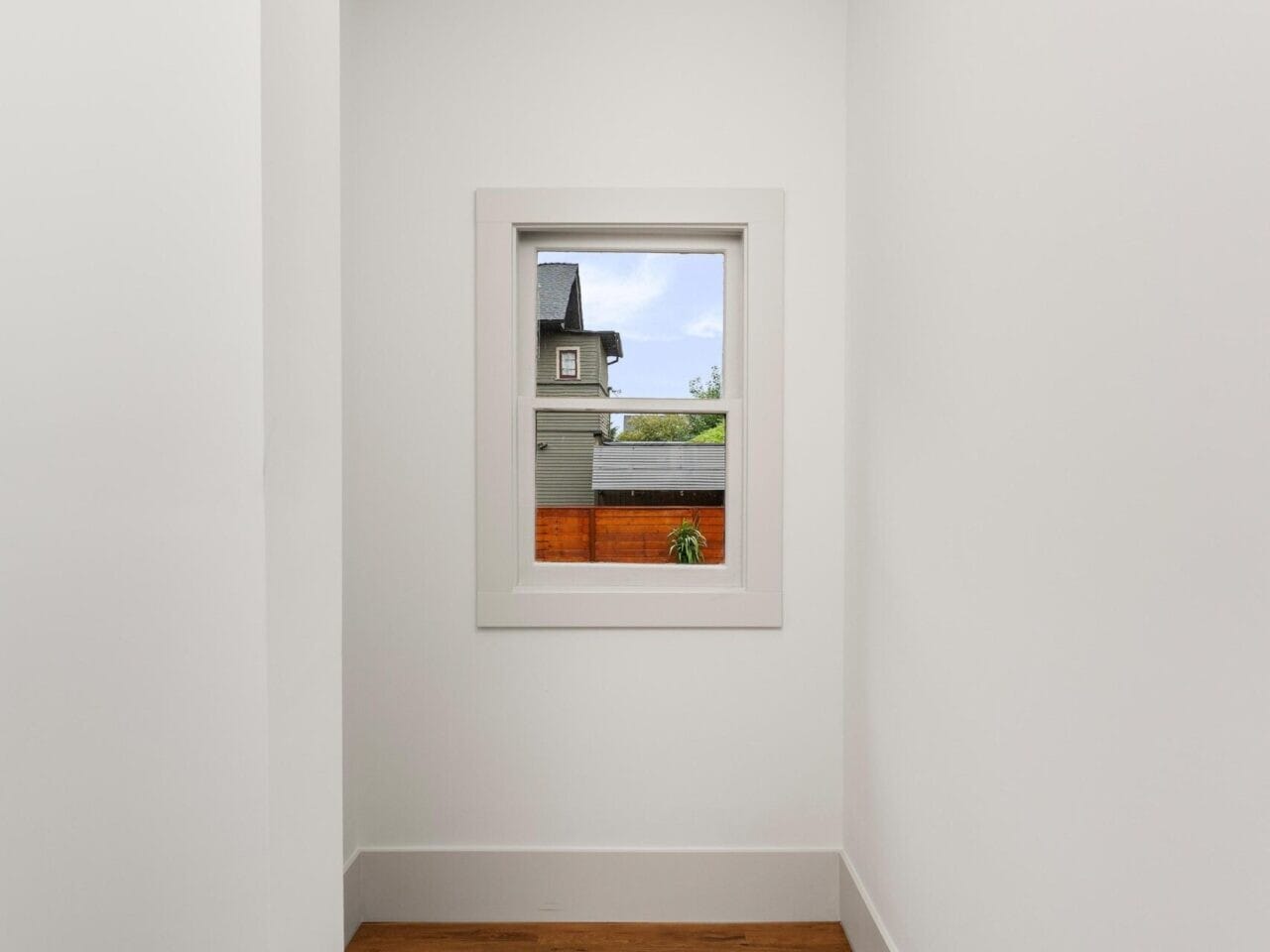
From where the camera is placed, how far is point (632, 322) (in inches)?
86.6

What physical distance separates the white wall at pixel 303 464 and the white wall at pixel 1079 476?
38.3 inches

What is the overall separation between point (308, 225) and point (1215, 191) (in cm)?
101

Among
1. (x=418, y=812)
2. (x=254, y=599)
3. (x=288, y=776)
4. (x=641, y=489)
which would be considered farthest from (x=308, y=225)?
(x=418, y=812)

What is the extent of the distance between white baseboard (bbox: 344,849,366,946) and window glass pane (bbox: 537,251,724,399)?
1386 millimetres

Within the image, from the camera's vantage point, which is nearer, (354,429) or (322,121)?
(322,121)

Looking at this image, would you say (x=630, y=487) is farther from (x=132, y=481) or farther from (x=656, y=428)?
(x=132, y=481)

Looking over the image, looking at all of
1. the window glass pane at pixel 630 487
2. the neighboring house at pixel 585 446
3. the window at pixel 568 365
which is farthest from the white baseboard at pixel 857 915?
the window at pixel 568 365

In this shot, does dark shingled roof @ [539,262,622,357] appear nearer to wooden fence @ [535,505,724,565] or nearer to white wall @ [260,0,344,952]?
wooden fence @ [535,505,724,565]

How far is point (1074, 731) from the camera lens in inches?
38.2

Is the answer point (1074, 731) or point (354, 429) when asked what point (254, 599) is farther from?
point (354, 429)

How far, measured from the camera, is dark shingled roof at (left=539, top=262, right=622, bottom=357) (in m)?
2.19

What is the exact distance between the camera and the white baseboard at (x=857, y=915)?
1.71 metres

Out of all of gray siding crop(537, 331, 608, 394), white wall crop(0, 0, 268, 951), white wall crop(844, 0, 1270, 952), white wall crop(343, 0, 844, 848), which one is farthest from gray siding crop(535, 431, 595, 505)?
white wall crop(0, 0, 268, 951)

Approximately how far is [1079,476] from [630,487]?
1.38 meters
